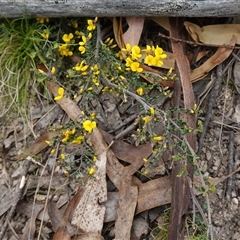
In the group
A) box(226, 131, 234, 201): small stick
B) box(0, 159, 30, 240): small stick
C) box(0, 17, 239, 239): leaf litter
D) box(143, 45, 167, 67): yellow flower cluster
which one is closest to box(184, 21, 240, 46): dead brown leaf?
box(0, 17, 239, 239): leaf litter

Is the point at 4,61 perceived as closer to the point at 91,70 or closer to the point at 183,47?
the point at 91,70

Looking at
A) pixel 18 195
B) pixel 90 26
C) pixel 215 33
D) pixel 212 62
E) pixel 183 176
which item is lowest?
pixel 18 195

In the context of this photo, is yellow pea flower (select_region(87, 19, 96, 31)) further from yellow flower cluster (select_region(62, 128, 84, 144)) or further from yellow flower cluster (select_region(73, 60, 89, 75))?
yellow flower cluster (select_region(62, 128, 84, 144))

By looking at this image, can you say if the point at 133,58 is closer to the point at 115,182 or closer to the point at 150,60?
the point at 150,60

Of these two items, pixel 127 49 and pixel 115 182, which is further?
pixel 115 182

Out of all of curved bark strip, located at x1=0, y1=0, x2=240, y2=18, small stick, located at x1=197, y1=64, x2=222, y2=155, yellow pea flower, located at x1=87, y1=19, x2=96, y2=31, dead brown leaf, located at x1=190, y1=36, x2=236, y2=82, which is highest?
curved bark strip, located at x1=0, y1=0, x2=240, y2=18

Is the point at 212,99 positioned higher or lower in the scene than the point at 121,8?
lower

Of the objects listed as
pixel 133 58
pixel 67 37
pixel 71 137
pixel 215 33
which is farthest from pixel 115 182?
pixel 215 33

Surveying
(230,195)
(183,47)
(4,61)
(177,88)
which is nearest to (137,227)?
(230,195)
